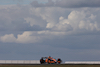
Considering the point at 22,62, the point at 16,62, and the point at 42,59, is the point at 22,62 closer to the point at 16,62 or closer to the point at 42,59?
the point at 16,62

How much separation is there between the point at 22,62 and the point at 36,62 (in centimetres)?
530

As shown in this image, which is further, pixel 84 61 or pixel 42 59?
pixel 84 61

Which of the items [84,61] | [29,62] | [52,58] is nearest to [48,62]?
[52,58]

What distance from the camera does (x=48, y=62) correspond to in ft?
256

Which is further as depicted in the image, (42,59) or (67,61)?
(67,61)

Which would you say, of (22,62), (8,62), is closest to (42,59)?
(22,62)

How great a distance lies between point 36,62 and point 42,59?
5001 mm

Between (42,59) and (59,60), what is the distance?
20.6 feet

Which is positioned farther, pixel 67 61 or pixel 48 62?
pixel 67 61

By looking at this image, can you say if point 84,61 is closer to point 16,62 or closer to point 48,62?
point 48,62

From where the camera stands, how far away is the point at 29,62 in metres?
80.3

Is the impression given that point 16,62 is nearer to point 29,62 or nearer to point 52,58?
point 29,62

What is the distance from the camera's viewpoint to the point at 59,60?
78812 mm

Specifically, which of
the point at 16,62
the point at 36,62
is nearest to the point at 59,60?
the point at 36,62
